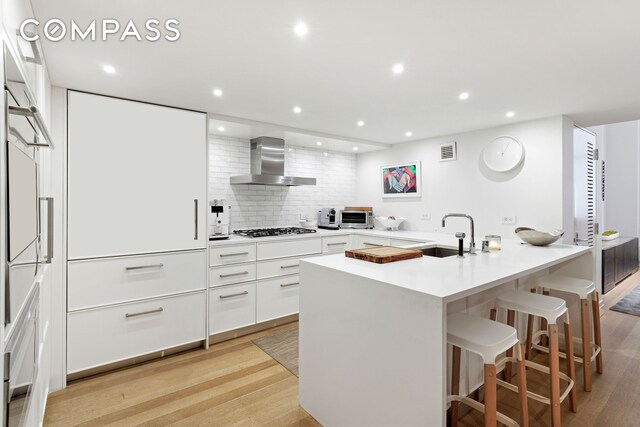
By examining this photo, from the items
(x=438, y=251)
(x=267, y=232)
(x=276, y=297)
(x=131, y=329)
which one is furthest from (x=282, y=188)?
(x=131, y=329)

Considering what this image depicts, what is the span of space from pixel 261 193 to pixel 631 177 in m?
7.14

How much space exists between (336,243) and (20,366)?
3.19 meters

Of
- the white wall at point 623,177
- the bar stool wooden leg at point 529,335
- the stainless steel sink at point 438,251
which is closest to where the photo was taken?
the bar stool wooden leg at point 529,335

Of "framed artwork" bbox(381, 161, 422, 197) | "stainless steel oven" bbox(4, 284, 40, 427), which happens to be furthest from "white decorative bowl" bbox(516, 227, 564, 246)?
"stainless steel oven" bbox(4, 284, 40, 427)

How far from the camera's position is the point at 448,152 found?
4121 mm

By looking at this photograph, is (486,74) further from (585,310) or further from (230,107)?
(230,107)

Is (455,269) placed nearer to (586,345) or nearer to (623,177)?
(586,345)

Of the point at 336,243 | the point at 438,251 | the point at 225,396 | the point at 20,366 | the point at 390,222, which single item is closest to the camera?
the point at 20,366

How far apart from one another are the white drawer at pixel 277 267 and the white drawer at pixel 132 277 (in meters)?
0.60

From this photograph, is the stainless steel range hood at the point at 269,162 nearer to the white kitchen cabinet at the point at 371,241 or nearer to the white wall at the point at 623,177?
the white kitchen cabinet at the point at 371,241

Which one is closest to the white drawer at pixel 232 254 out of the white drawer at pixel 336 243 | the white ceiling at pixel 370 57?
the white drawer at pixel 336 243

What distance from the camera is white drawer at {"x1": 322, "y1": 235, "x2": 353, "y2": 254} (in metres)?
3.95

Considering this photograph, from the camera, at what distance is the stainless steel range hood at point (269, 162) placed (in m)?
3.80

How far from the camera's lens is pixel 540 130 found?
335 centimetres
